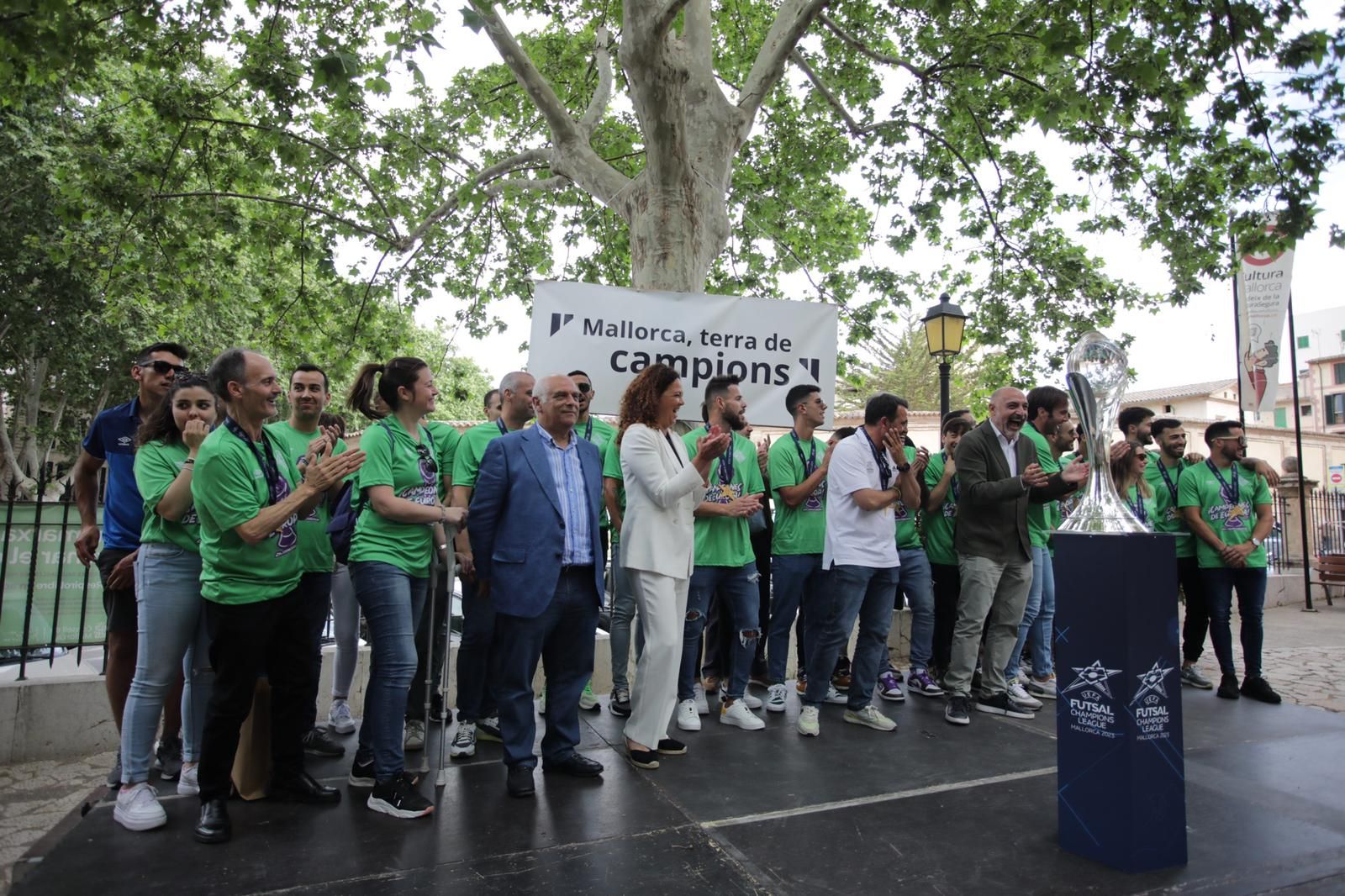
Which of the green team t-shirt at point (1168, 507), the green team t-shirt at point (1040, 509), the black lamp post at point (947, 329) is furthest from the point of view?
the black lamp post at point (947, 329)

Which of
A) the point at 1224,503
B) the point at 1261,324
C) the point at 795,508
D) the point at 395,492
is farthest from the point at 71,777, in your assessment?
the point at 1261,324

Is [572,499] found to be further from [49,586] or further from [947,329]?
[947,329]

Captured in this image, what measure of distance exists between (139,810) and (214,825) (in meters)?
0.38

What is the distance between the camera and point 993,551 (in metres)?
5.13

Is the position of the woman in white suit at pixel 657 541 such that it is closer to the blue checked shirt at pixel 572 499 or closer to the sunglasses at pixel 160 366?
the blue checked shirt at pixel 572 499

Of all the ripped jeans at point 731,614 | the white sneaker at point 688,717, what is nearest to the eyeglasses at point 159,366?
the ripped jeans at point 731,614

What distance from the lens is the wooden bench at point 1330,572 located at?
40.2 feet

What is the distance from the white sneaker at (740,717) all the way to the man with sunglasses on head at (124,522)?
289cm

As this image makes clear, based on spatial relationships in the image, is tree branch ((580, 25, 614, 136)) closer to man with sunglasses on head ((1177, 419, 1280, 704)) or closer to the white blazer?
the white blazer

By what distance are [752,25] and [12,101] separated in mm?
9810

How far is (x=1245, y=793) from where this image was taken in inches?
150

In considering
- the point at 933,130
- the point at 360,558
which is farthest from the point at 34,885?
the point at 933,130

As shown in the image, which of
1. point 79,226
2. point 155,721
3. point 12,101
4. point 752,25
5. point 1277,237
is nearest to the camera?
point 155,721

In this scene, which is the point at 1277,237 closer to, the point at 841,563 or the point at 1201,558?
the point at 1201,558
